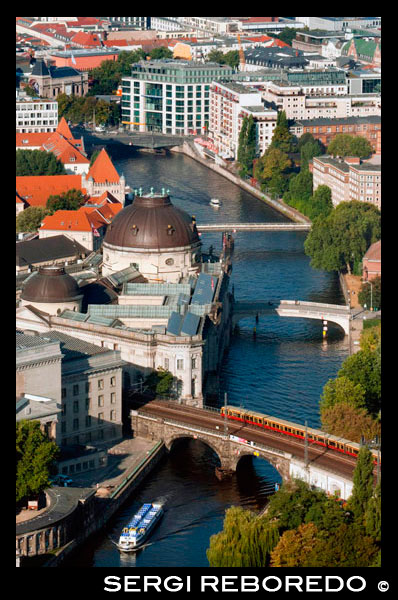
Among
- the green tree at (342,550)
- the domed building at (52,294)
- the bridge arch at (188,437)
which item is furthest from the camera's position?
the domed building at (52,294)

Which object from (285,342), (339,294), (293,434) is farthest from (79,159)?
(293,434)

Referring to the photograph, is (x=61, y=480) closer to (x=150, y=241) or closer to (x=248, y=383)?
(x=248, y=383)

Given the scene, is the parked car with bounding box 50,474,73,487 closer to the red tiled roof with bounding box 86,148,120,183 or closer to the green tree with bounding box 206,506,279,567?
the green tree with bounding box 206,506,279,567

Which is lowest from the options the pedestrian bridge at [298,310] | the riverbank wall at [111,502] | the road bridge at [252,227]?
the riverbank wall at [111,502]

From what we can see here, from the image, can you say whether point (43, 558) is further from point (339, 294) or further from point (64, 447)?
point (339, 294)

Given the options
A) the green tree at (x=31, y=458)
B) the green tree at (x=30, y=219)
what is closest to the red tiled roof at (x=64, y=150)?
the green tree at (x=30, y=219)

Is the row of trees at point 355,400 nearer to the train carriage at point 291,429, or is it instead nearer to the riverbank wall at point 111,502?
the train carriage at point 291,429
